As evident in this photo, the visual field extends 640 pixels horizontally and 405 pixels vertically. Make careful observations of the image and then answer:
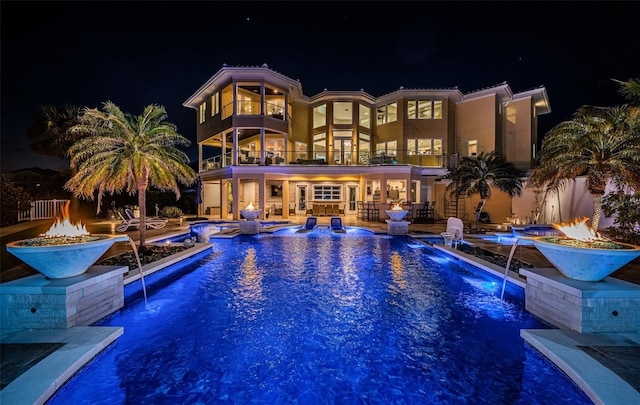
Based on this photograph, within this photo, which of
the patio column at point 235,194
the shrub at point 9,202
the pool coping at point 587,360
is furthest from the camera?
the patio column at point 235,194

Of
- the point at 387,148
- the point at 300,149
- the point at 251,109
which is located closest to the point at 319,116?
the point at 300,149

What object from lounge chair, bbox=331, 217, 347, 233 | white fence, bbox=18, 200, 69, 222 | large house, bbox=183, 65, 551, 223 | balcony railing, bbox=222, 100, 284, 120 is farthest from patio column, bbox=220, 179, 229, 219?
lounge chair, bbox=331, 217, 347, 233

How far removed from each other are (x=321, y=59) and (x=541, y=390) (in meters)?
30.7

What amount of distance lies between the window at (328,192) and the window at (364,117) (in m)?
5.76

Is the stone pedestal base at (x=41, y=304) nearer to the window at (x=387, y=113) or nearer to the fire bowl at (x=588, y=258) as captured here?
the fire bowl at (x=588, y=258)

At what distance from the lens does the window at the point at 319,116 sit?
77.2ft

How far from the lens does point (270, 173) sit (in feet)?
63.9

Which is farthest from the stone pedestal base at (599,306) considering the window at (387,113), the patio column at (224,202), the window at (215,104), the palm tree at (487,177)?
the window at (215,104)

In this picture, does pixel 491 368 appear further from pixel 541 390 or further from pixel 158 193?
pixel 158 193

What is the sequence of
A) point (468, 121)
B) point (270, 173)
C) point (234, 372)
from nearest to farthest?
point (234, 372) < point (270, 173) < point (468, 121)

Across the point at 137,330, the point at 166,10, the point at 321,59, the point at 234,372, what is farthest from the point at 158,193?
the point at 234,372

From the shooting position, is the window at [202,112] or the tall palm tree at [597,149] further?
the window at [202,112]

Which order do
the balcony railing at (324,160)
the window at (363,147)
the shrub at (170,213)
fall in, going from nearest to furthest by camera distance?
the balcony railing at (324,160) < the shrub at (170,213) < the window at (363,147)

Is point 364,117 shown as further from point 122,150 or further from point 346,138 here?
point 122,150
